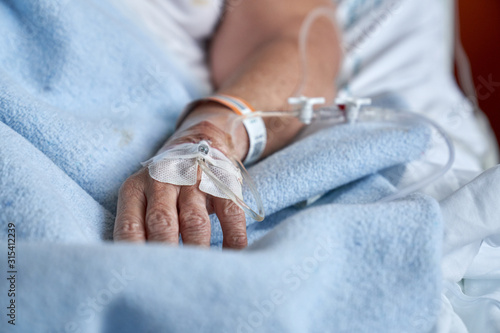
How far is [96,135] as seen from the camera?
71cm

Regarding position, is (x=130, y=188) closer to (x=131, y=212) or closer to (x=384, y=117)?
(x=131, y=212)

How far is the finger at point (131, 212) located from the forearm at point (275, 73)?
0.71ft

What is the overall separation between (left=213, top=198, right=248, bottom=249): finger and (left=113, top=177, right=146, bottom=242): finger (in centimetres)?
10

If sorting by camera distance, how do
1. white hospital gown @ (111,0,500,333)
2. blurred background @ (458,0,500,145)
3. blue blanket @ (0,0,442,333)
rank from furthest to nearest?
blurred background @ (458,0,500,145) → white hospital gown @ (111,0,500,333) → blue blanket @ (0,0,442,333)

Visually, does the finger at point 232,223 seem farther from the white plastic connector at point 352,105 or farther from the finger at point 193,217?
the white plastic connector at point 352,105

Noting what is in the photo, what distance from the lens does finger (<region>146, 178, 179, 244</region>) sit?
55cm

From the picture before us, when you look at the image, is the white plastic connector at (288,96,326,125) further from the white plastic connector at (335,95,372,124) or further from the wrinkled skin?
the wrinkled skin

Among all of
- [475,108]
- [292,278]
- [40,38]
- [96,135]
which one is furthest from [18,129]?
[475,108]

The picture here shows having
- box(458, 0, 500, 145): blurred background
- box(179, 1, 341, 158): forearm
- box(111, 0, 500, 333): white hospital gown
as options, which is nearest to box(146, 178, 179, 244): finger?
box(179, 1, 341, 158): forearm

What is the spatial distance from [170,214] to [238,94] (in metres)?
0.37

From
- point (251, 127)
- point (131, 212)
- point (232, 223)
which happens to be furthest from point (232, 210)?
point (251, 127)

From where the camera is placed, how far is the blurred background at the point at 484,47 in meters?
1.29

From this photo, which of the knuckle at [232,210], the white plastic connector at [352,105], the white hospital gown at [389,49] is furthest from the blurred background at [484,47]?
the knuckle at [232,210]

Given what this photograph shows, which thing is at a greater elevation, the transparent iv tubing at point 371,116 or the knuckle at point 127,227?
the knuckle at point 127,227
